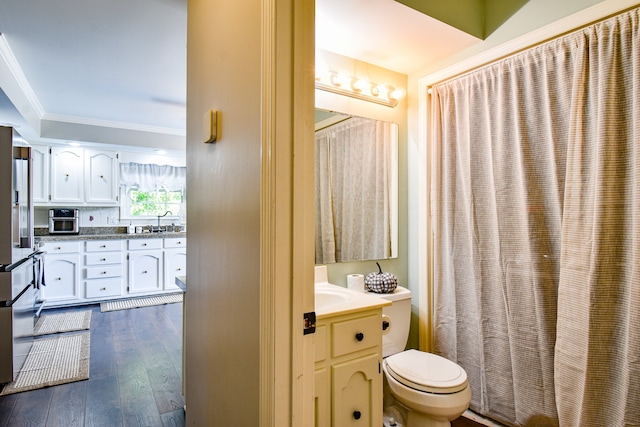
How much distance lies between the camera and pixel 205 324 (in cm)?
133

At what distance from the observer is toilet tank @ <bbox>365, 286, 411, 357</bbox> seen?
2002 millimetres

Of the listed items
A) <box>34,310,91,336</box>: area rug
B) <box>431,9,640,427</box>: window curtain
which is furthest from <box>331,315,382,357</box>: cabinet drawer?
<box>34,310,91,336</box>: area rug

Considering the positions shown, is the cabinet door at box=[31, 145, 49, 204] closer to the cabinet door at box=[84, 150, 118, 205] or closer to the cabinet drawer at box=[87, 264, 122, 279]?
the cabinet door at box=[84, 150, 118, 205]

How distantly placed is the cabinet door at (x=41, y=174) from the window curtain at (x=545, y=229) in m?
4.83

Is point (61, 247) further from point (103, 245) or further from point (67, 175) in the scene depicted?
point (67, 175)

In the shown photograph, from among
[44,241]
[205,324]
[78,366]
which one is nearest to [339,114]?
[205,324]

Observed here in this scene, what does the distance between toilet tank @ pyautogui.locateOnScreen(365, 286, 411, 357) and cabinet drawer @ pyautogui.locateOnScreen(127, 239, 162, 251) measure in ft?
12.7

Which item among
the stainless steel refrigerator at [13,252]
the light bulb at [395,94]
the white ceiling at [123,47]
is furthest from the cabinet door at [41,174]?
the light bulb at [395,94]

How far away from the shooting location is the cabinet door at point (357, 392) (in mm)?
1411

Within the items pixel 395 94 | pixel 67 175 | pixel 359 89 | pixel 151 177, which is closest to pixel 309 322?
pixel 359 89

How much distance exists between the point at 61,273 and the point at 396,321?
4326mm

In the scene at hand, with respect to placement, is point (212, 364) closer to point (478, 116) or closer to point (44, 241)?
point (478, 116)

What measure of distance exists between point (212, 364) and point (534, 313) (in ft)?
5.31

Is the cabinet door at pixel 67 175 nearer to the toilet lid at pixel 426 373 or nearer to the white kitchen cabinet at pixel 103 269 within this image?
the white kitchen cabinet at pixel 103 269
